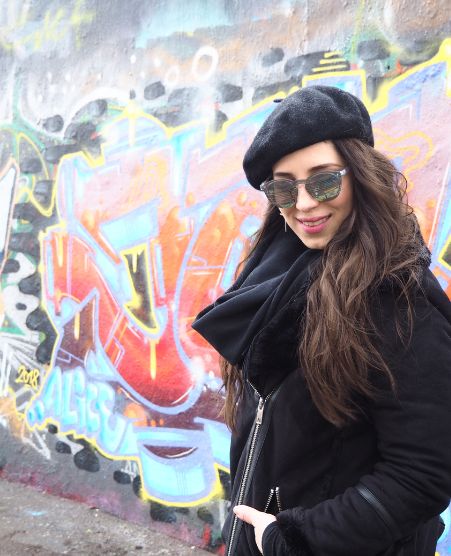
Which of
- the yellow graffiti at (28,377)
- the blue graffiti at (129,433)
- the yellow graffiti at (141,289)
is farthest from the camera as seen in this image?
the yellow graffiti at (28,377)

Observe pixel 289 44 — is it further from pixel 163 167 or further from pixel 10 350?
pixel 10 350

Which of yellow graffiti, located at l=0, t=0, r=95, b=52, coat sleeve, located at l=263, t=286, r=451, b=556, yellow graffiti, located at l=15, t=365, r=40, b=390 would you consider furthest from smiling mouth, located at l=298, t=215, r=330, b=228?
yellow graffiti, located at l=15, t=365, r=40, b=390

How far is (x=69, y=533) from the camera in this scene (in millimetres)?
3402

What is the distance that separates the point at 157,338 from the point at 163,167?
0.99 meters

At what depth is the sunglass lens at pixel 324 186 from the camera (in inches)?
48.9

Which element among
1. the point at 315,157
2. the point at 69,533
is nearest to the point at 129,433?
the point at 69,533

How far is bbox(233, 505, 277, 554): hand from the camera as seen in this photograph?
1267 millimetres

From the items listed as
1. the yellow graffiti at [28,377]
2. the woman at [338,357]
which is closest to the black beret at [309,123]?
the woman at [338,357]

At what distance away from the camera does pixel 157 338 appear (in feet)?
11.1

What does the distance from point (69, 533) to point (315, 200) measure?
293 cm

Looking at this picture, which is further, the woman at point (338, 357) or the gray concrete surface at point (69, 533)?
the gray concrete surface at point (69, 533)

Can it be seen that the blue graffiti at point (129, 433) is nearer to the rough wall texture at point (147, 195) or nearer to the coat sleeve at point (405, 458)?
the rough wall texture at point (147, 195)

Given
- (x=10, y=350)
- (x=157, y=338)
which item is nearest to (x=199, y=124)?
(x=157, y=338)

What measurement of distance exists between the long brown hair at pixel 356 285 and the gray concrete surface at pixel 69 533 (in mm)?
2380
